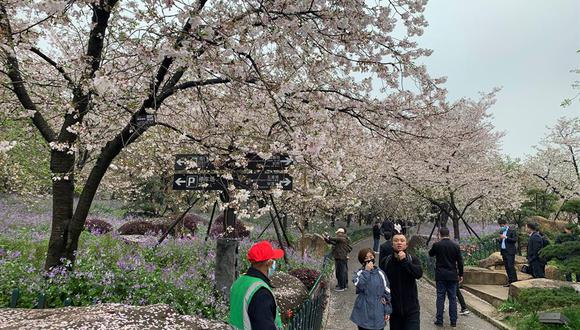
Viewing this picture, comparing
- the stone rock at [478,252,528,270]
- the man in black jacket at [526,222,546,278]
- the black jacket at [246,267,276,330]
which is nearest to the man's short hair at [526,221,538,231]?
the man in black jacket at [526,222,546,278]

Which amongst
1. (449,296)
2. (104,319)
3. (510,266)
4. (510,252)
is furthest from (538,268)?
(104,319)

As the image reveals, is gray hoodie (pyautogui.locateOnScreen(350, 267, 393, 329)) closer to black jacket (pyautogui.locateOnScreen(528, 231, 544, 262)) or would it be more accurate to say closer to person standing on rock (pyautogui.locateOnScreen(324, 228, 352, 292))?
person standing on rock (pyautogui.locateOnScreen(324, 228, 352, 292))

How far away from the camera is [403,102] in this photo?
6480 mm

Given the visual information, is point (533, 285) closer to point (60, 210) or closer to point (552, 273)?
point (552, 273)

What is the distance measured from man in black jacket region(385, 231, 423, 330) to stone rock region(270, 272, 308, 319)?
73.2 inches

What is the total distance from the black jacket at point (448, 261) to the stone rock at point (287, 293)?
2.86m

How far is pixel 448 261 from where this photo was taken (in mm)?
7648

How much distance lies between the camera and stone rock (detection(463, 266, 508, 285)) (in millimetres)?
11508

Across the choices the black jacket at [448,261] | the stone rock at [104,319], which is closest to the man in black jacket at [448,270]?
the black jacket at [448,261]

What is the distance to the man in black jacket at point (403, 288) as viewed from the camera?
541 cm

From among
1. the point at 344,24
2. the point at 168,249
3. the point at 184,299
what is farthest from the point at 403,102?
the point at 168,249

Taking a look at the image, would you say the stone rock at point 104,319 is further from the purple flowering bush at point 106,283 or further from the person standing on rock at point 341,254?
the person standing on rock at point 341,254

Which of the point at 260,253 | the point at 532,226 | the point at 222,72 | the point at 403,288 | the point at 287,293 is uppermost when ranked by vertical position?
the point at 222,72

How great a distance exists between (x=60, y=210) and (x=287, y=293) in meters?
4.19
